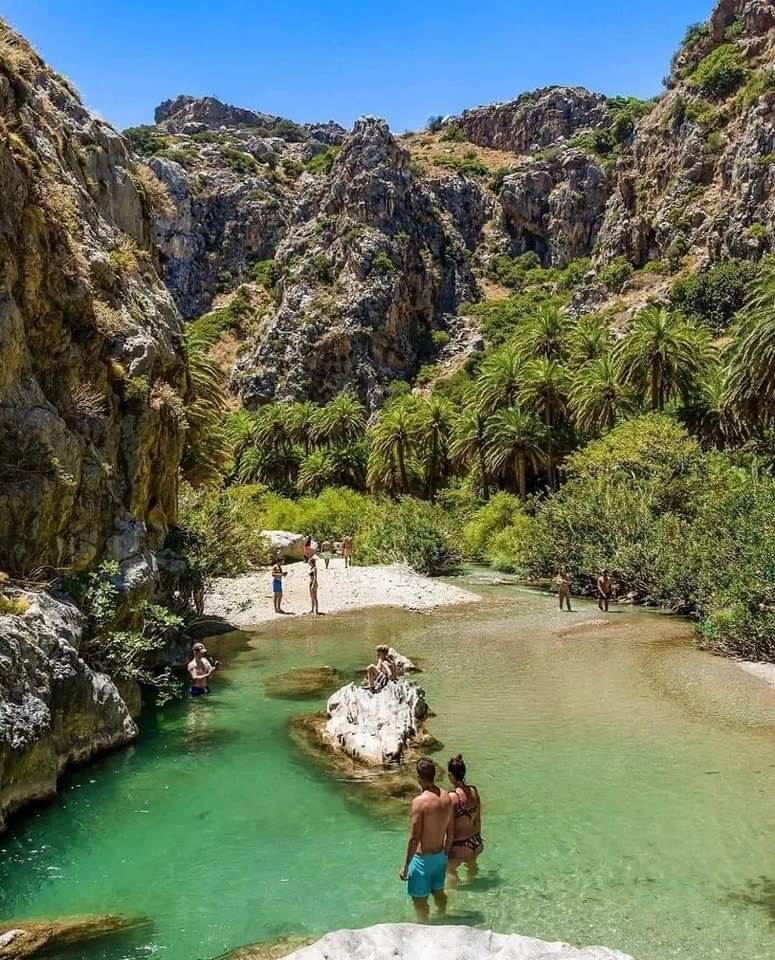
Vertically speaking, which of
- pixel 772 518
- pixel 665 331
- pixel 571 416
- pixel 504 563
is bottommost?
pixel 504 563

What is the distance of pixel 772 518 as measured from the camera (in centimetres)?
2253

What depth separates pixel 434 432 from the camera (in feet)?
199

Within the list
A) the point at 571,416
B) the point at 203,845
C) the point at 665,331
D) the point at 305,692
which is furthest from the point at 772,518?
the point at 571,416

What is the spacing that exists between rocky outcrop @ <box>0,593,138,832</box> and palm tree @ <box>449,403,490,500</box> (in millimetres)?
41553

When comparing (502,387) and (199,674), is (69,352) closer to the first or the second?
(199,674)

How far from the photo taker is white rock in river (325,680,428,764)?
13008 millimetres

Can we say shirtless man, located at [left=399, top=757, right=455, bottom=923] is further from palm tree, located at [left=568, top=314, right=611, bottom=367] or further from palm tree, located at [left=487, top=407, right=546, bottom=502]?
→ palm tree, located at [left=568, top=314, right=611, bottom=367]

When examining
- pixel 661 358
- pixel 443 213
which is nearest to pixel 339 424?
pixel 661 358

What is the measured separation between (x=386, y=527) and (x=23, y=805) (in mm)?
31951

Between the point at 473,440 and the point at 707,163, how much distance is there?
45.8 m

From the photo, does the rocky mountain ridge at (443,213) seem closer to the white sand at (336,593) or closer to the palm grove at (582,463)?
the palm grove at (582,463)

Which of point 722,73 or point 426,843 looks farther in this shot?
point 722,73

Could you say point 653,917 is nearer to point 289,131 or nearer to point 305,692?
point 305,692

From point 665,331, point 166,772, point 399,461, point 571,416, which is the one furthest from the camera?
point 399,461
